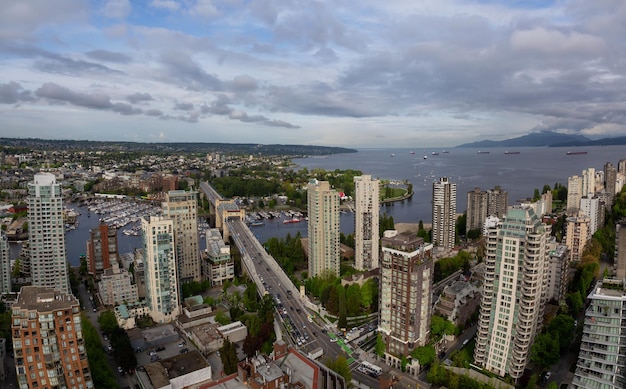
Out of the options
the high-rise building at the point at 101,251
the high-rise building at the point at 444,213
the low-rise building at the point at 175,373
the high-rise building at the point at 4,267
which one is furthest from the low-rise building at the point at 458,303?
the high-rise building at the point at 4,267

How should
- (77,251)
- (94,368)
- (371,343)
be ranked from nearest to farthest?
1. (94,368)
2. (371,343)
3. (77,251)

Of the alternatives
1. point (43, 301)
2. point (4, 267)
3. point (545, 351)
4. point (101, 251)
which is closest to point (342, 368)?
point (545, 351)

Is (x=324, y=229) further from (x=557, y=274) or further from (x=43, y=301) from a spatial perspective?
(x=43, y=301)

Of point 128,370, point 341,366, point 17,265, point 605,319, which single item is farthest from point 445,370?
point 17,265

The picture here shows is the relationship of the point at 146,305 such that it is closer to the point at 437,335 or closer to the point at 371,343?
the point at 371,343

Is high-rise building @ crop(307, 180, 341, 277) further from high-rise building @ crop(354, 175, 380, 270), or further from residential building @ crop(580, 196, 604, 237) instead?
residential building @ crop(580, 196, 604, 237)
